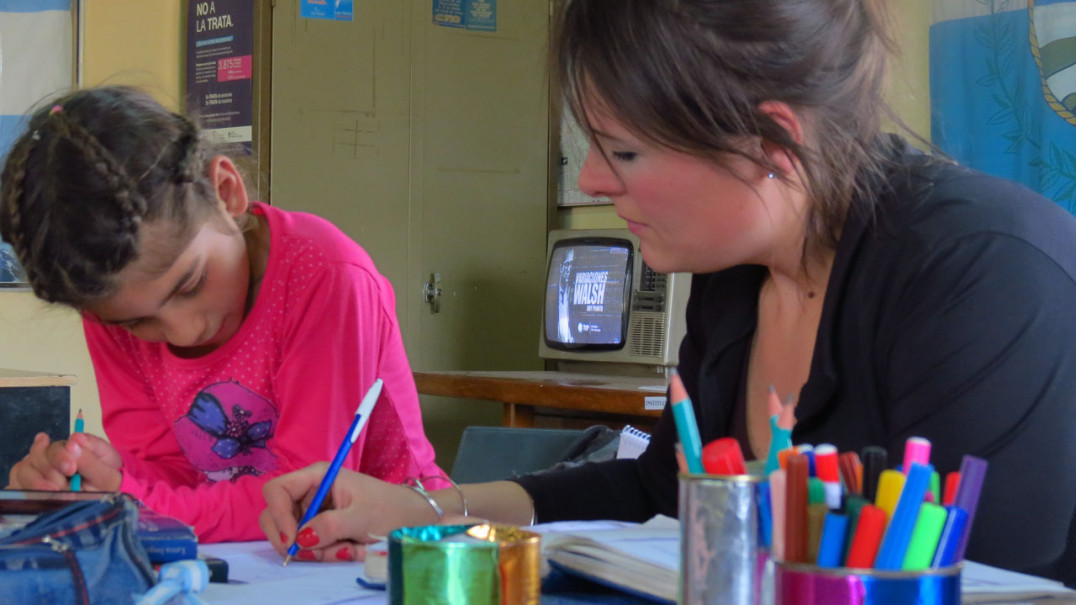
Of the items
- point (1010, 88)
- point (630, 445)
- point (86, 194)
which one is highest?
point (1010, 88)

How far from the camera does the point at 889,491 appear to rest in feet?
1.40

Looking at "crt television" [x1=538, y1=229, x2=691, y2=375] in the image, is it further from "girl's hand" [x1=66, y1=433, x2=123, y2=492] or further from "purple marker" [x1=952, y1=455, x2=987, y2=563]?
"purple marker" [x1=952, y1=455, x2=987, y2=563]

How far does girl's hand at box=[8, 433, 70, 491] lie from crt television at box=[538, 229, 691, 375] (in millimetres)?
1888

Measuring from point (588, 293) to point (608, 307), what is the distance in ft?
0.34

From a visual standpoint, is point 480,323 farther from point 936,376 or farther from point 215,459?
point 936,376

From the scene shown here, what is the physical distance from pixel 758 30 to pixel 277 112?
101 inches

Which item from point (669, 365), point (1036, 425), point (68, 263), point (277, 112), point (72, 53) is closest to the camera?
point (1036, 425)

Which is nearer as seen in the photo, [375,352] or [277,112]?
[375,352]

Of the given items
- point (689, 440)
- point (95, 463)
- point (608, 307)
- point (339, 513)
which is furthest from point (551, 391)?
point (689, 440)

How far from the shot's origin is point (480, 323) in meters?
3.62

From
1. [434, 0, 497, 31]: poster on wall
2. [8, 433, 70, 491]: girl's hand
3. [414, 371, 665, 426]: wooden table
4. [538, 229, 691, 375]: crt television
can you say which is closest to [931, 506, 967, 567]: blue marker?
[8, 433, 70, 491]: girl's hand

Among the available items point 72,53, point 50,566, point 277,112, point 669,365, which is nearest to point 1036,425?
point 50,566

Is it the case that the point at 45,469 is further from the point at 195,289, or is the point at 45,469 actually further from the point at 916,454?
the point at 916,454

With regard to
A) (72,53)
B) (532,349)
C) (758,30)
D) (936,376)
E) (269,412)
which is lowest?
(532,349)
